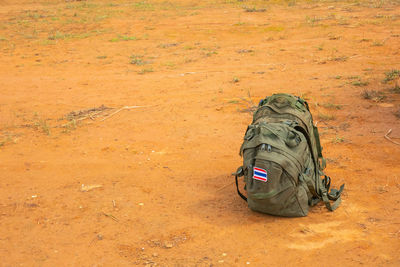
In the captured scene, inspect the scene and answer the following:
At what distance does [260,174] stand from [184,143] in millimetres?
2232

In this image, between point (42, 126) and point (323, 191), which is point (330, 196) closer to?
point (323, 191)

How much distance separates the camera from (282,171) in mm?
3271

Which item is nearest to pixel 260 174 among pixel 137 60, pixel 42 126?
pixel 42 126

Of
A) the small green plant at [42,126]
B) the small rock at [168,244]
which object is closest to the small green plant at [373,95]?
the small rock at [168,244]

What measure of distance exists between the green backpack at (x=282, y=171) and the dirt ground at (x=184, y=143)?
0.12m

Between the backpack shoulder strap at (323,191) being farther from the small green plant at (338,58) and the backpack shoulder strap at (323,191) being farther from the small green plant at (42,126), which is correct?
the small green plant at (338,58)

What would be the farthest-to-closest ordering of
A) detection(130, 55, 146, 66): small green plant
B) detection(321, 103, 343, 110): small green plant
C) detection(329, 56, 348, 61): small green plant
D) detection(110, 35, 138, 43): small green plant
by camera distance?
detection(110, 35, 138, 43): small green plant < detection(130, 55, 146, 66): small green plant < detection(329, 56, 348, 61): small green plant < detection(321, 103, 343, 110): small green plant

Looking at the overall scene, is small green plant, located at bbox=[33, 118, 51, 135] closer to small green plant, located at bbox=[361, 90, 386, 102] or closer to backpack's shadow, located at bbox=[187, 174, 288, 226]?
backpack's shadow, located at bbox=[187, 174, 288, 226]

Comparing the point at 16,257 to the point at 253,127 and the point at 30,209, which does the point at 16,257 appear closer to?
the point at 30,209

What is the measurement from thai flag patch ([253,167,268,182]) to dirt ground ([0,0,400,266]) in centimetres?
40

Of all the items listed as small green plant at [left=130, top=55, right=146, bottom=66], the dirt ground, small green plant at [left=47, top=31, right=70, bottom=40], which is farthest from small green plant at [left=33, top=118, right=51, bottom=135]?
small green plant at [left=47, top=31, right=70, bottom=40]

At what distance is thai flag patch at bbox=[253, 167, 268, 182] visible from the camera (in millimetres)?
3250

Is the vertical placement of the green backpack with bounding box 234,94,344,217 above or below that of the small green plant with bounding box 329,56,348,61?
above

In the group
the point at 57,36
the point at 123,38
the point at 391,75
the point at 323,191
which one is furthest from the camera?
the point at 57,36
